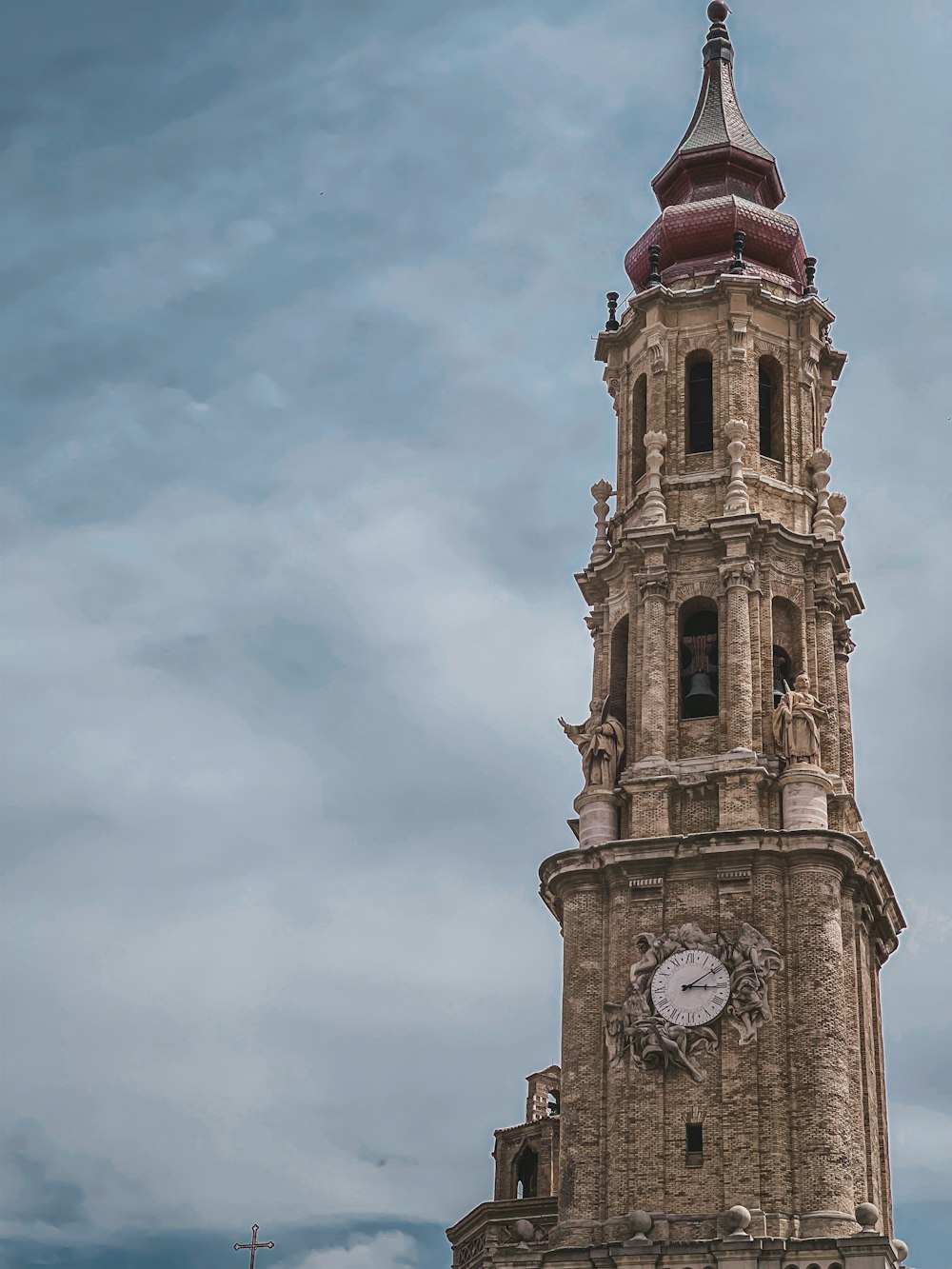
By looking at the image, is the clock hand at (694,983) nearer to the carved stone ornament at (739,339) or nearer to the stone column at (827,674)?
the stone column at (827,674)

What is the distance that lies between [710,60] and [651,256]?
9.87 meters

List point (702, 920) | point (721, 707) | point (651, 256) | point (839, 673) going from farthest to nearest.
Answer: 1. point (651, 256)
2. point (839, 673)
3. point (721, 707)
4. point (702, 920)

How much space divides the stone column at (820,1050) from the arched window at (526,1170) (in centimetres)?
1323

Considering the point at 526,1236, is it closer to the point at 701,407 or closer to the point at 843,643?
the point at 843,643

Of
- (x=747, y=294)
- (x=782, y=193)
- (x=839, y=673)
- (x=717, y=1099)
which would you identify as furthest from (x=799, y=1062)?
(x=782, y=193)

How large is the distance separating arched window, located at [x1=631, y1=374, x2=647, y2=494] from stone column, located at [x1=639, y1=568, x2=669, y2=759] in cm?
408

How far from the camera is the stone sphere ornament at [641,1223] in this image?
42.2 m

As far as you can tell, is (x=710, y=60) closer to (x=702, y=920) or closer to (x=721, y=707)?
(x=721, y=707)

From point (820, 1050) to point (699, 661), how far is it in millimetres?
10530

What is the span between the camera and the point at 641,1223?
42.2m

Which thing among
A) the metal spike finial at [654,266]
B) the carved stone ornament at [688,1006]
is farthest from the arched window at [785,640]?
the metal spike finial at [654,266]

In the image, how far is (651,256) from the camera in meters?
55.5

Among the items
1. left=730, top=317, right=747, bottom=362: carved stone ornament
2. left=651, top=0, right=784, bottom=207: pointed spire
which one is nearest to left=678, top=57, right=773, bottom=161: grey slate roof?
left=651, top=0, right=784, bottom=207: pointed spire

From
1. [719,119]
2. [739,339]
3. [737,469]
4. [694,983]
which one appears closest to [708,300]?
[739,339]
